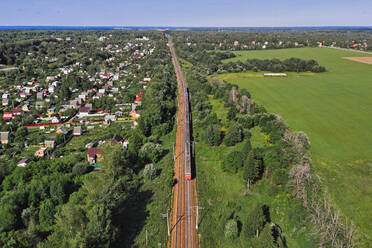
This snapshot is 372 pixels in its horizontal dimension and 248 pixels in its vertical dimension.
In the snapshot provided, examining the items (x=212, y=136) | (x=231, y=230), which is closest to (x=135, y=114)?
(x=212, y=136)

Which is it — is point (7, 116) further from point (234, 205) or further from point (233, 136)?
point (234, 205)

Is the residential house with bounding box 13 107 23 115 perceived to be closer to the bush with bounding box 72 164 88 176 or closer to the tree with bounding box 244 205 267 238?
the bush with bounding box 72 164 88 176

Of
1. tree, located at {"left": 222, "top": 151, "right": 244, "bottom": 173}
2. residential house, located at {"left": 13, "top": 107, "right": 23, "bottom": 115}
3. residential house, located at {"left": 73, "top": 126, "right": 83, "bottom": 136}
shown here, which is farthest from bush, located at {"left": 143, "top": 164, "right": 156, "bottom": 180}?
residential house, located at {"left": 13, "top": 107, "right": 23, "bottom": 115}

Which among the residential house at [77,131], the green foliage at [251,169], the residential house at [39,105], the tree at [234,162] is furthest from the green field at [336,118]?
the residential house at [39,105]

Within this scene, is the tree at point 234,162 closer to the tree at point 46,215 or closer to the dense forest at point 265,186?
the dense forest at point 265,186

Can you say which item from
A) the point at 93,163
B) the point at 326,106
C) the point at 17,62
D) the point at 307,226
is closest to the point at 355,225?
the point at 307,226

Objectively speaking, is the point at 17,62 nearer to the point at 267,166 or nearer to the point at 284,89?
the point at 284,89
